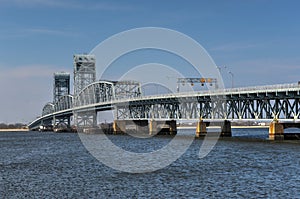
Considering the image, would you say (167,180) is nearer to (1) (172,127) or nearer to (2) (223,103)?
(2) (223,103)

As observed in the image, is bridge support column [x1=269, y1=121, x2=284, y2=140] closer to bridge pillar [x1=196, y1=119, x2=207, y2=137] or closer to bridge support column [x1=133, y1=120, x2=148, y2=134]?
bridge pillar [x1=196, y1=119, x2=207, y2=137]

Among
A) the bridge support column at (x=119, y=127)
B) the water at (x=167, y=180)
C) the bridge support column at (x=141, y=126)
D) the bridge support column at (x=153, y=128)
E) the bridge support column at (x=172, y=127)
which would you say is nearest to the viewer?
the water at (x=167, y=180)

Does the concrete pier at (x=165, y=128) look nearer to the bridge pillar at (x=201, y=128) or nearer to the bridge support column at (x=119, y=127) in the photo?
A: the bridge support column at (x=119, y=127)

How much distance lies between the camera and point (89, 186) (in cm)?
4378

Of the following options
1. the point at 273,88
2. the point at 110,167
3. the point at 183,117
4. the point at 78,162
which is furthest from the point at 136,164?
the point at 183,117

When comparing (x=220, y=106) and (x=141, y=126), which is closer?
(x=220, y=106)

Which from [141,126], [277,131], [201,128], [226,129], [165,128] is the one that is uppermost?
[141,126]

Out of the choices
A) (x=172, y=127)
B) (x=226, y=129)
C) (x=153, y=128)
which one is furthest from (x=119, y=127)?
(x=226, y=129)

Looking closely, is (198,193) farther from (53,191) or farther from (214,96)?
(214,96)

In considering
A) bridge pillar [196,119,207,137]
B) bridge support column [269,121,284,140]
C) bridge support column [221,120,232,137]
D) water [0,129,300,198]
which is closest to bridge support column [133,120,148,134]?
bridge pillar [196,119,207,137]

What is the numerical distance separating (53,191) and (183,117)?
321 ft

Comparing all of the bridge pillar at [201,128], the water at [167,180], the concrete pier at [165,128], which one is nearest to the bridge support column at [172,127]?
the concrete pier at [165,128]

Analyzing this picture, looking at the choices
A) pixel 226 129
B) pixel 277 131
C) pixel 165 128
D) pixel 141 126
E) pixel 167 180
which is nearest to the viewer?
pixel 167 180

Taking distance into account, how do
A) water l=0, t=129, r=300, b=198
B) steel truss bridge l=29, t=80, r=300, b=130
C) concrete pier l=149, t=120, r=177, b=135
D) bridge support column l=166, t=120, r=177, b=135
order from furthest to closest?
concrete pier l=149, t=120, r=177, b=135 < bridge support column l=166, t=120, r=177, b=135 < steel truss bridge l=29, t=80, r=300, b=130 < water l=0, t=129, r=300, b=198
